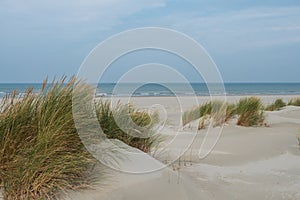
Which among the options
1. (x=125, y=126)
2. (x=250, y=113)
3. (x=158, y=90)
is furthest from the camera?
(x=158, y=90)

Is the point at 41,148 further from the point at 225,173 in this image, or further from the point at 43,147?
the point at 225,173

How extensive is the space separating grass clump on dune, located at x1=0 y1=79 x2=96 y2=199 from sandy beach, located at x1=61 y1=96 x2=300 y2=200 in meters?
0.28

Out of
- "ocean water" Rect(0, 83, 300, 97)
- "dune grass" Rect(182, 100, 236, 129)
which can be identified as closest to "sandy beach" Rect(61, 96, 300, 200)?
"dune grass" Rect(182, 100, 236, 129)

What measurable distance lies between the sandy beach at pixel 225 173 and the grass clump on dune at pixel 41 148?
0.28m

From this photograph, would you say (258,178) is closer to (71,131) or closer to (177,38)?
(177,38)

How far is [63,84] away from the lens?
5.19 m

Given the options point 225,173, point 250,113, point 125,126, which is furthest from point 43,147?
point 250,113

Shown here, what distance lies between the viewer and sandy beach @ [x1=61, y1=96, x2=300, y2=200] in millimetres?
4832

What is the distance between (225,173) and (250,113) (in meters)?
5.87

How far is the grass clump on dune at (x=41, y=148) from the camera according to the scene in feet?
13.3

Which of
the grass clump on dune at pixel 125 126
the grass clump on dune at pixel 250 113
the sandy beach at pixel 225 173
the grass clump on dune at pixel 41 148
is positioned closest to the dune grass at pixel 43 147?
the grass clump on dune at pixel 41 148

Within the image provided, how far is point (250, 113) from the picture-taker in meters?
12.3

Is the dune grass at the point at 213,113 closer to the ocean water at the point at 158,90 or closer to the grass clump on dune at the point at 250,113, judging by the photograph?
the grass clump on dune at the point at 250,113

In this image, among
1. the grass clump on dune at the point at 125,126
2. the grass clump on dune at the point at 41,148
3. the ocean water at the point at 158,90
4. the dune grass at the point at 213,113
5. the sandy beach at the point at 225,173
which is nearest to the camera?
the grass clump on dune at the point at 41,148
